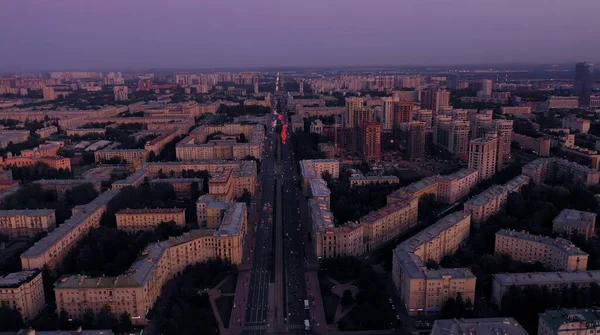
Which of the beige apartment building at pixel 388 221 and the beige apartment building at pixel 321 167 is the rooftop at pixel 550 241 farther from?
the beige apartment building at pixel 321 167

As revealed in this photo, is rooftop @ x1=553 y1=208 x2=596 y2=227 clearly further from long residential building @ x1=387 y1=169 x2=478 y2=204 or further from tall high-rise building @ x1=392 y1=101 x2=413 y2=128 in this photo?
tall high-rise building @ x1=392 y1=101 x2=413 y2=128

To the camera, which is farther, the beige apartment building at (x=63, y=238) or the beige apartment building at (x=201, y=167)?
the beige apartment building at (x=201, y=167)

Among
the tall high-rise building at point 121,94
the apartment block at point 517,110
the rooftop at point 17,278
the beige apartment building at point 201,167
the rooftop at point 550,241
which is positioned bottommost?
the rooftop at point 550,241

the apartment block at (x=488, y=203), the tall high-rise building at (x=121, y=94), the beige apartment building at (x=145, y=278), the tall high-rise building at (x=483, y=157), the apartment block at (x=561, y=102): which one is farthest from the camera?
the tall high-rise building at (x=121, y=94)

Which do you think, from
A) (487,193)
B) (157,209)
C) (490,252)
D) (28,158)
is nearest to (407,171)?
(487,193)

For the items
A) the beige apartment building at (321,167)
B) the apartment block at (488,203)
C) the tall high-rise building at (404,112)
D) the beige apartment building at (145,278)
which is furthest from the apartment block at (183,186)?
the tall high-rise building at (404,112)

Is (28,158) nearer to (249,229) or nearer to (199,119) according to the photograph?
(249,229)
